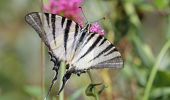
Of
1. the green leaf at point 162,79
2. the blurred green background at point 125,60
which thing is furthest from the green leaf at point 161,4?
the green leaf at point 162,79

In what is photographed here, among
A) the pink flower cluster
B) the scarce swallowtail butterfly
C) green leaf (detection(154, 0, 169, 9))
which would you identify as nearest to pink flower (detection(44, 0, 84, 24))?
the pink flower cluster

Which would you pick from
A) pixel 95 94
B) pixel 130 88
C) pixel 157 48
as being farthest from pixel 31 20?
pixel 157 48

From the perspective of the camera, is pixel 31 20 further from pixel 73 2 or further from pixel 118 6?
pixel 118 6

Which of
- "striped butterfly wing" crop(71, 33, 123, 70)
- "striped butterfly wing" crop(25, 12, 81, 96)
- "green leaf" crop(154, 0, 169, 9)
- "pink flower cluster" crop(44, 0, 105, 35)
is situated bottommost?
"striped butterfly wing" crop(71, 33, 123, 70)

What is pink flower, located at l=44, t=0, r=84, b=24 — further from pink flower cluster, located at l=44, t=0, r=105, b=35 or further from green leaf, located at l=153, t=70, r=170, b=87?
green leaf, located at l=153, t=70, r=170, b=87

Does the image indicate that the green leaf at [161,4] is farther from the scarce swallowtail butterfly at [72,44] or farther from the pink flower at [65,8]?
the scarce swallowtail butterfly at [72,44]

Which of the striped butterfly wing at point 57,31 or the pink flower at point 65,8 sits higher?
the pink flower at point 65,8

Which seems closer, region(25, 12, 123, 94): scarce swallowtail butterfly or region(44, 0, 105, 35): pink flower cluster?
region(25, 12, 123, 94): scarce swallowtail butterfly
